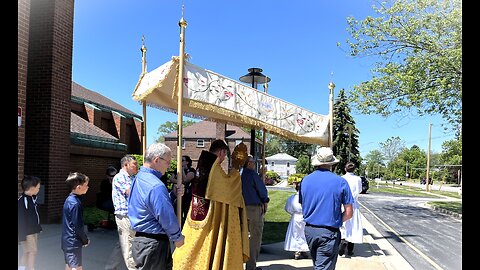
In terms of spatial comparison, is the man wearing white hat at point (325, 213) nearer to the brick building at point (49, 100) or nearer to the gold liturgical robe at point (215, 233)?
the gold liturgical robe at point (215, 233)

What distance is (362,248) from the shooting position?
8.81 m

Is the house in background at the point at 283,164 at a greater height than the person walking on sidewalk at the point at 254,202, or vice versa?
the person walking on sidewalk at the point at 254,202

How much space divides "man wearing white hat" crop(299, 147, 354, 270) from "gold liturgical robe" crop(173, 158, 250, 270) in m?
0.94

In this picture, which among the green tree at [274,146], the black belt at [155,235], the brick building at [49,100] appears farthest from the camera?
the green tree at [274,146]

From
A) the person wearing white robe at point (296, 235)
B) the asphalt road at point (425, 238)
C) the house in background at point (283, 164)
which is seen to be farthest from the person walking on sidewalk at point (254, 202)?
the house in background at point (283, 164)

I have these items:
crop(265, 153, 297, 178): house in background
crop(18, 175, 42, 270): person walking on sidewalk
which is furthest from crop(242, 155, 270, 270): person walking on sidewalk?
crop(265, 153, 297, 178): house in background

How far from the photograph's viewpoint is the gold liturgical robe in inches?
183

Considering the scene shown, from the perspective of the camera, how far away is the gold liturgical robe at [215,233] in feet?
15.2

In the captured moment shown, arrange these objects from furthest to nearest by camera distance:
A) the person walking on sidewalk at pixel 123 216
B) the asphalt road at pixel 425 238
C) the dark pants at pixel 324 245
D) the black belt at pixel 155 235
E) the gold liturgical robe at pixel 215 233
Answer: the asphalt road at pixel 425 238 → the person walking on sidewalk at pixel 123 216 → the gold liturgical robe at pixel 215 233 → the dark pants at pixel 324 245 → the black belt at pixel 155 235

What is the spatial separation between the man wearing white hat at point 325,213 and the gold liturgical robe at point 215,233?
0.94 meters

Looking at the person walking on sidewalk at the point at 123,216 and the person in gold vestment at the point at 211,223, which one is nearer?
the person in gold vestment at the point at 211,223

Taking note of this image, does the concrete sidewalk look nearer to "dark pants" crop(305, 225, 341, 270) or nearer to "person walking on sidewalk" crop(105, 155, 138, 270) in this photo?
"person walking on sidewalk" crop(105, 155, 138, 270)

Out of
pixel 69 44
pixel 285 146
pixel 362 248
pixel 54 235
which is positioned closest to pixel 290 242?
pixel 362 248
